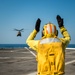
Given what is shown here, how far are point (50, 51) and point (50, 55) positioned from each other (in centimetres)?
8

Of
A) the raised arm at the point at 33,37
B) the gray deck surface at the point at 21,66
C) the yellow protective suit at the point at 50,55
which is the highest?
the raised arm at the point at 33,37

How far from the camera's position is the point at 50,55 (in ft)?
15.8

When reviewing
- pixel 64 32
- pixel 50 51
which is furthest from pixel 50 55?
pixel 64 32

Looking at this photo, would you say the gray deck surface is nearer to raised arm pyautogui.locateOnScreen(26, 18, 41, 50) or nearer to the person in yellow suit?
raised arm pyautogui.locateOnScreen(26, 18, 41, 50)

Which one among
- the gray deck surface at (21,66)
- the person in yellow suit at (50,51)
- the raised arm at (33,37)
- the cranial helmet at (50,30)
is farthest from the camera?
the gray deck surface at (21,66)

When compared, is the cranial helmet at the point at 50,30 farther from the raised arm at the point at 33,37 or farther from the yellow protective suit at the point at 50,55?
the raised arm at the point at 33,37

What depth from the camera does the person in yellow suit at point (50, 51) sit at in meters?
4.77

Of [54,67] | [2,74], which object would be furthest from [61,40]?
[2,74]

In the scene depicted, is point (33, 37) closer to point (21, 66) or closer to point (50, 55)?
point (50, 55)

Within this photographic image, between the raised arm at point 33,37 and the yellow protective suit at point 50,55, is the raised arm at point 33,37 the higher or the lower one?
the higher one

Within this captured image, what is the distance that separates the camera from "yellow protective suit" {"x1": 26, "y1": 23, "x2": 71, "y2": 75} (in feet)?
15.6

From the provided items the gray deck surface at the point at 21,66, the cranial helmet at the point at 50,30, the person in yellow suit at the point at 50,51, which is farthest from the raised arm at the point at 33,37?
the gray deck surface at the point at 21,66

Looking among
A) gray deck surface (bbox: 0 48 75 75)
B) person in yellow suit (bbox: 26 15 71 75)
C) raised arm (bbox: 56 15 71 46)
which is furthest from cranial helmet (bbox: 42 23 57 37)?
gray deck surface (bbox: 0 48 75 75)

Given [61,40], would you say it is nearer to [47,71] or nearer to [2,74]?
[47,71]
